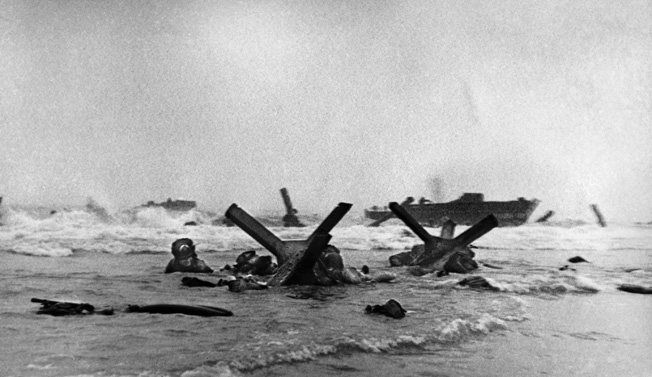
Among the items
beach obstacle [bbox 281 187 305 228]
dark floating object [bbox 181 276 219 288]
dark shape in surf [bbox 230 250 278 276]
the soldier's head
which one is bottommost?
dark floating object [bbox 181 276 219 288]

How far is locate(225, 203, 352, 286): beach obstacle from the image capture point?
473 centimetres

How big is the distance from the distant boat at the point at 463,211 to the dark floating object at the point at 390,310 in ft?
7.98

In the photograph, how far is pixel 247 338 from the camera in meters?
2.82

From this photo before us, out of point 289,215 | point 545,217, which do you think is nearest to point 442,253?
point 545,217

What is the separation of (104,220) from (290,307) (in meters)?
1.72

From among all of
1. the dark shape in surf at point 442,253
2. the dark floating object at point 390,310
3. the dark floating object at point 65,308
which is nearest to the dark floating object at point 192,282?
the dark floating object at point 65,308

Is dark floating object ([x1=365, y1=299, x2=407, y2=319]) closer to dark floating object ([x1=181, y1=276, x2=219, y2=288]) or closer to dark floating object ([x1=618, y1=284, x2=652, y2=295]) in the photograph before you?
dark floating object ([x1=181, y1=276, x2=219, y2=288])

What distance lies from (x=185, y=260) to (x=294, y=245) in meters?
1.20

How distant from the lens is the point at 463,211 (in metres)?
6.61

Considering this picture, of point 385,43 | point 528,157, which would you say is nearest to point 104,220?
point 385,43

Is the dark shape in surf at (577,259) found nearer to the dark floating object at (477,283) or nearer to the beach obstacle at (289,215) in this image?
the dark floating object at (477,283)

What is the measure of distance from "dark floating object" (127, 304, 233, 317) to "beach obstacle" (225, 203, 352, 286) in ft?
4.31

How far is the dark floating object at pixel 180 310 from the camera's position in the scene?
3.38 m

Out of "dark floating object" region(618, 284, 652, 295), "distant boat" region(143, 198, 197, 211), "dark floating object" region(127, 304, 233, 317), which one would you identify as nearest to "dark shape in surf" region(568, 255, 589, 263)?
"dark floating object" region(618, 284, 652, 295)
